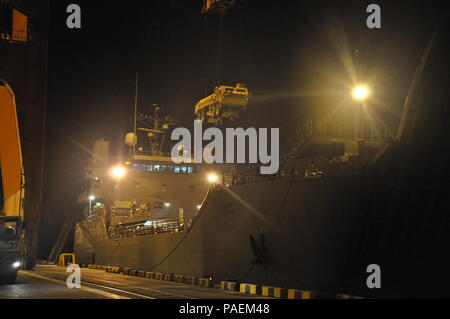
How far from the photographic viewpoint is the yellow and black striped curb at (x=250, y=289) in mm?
13850

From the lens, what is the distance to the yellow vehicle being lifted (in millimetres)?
19047

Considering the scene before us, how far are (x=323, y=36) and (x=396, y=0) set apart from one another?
5.01 meters

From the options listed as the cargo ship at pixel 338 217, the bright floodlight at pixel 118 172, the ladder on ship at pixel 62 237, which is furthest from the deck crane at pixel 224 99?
the ladder on ship at pixel 62 237

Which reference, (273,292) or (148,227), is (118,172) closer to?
(148,227)

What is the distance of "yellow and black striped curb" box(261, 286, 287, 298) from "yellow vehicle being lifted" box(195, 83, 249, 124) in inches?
301

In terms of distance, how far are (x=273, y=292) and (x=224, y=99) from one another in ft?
27.0

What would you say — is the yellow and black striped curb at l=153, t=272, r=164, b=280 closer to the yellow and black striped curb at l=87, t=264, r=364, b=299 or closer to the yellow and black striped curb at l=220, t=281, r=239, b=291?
the yellow and black striped curb at l=87, t=264, r=364, b=299

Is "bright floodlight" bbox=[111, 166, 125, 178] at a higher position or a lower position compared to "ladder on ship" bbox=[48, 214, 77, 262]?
higher

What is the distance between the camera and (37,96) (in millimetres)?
24047

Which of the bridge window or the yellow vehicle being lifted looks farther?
the bridge window

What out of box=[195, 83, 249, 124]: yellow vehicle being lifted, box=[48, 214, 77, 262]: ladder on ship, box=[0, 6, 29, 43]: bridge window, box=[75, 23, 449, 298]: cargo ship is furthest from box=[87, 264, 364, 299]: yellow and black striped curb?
box=[48, 214, 77, 262]: ladder on ship
